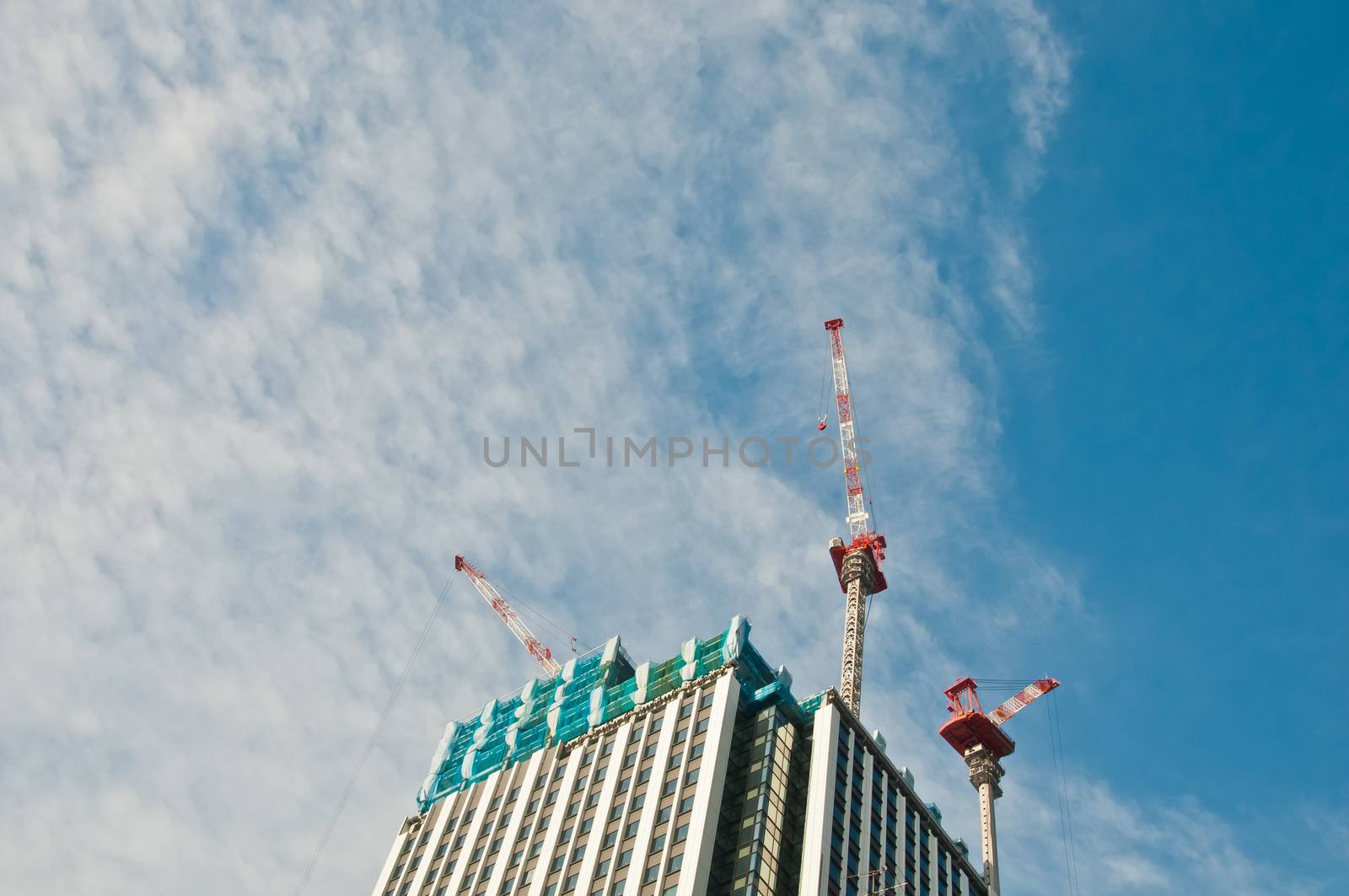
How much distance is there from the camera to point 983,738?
181m

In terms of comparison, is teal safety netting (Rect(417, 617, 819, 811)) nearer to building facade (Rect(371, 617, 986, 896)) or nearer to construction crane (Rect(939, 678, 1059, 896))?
building facade (Rect(371, 617, 986, 896))

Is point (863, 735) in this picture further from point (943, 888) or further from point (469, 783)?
point (469, 783)

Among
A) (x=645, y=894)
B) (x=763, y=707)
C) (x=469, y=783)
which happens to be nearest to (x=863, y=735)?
(x=763, y=707)

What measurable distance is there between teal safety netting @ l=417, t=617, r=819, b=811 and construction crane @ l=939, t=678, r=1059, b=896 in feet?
199

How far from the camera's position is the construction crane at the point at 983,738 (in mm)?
175000

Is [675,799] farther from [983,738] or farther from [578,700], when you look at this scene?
[983,738]

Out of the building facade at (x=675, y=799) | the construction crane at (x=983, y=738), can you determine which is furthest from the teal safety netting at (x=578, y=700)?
the construction crane at (x=983, y=738)

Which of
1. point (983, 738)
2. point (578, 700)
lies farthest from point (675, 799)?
point (983, 738)

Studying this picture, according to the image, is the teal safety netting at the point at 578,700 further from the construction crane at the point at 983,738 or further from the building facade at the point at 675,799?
the construction crane at the point at 983,738

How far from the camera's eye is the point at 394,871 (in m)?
132

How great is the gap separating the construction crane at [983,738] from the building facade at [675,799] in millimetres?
41289

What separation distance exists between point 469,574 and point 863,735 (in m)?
86.8

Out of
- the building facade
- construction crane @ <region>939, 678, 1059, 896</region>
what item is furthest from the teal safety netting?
construction crane @ <region>939, 678, 1059, 896</region>

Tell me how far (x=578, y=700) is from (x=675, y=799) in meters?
30.2
